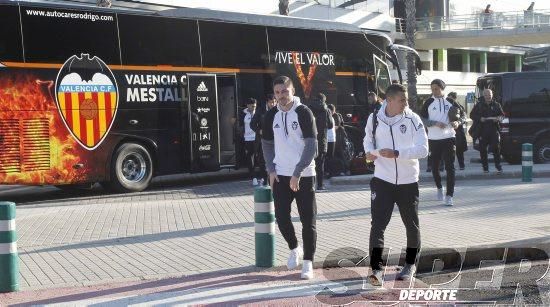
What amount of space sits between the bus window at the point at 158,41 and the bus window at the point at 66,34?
28 cm

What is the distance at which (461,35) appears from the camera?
48.0 meters

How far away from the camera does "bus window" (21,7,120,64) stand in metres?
13.4

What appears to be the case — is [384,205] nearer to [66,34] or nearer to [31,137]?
[31,137]

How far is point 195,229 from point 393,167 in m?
3.98

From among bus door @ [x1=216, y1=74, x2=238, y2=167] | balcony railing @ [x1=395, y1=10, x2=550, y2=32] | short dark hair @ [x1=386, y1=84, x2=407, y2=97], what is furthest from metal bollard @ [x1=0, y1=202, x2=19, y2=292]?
balcony railing @ [x1=395, y1=10, x2=550, y2=32]

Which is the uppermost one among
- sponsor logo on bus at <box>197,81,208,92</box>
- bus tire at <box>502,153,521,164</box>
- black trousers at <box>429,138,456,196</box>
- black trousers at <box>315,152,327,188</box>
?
sponsor logo on bus at <box>197,81,208,92</box>

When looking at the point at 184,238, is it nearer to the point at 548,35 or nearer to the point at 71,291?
the point at 71,291

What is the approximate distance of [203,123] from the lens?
16.0 metres

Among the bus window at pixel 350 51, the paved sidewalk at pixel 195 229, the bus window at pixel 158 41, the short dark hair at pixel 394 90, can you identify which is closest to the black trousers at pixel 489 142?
the paved sidewalk at pixel 195 229

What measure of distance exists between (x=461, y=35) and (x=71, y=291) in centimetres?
4439

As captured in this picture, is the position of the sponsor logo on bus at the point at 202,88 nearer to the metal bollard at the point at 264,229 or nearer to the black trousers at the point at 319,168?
the black trousers at the point at 319,168

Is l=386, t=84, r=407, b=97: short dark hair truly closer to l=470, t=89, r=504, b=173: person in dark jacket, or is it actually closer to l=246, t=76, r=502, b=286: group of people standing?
l=246, t=76, r=502, b=286: group of people standing

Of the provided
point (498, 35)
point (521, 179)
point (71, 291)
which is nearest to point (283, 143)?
point (71, 291)

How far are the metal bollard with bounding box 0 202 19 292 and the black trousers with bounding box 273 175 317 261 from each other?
2.47m
